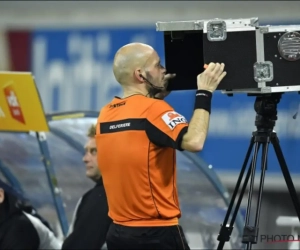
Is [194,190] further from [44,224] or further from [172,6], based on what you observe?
[172,6]

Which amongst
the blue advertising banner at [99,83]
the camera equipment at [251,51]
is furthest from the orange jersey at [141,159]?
the blue advertising banner at [99,83]

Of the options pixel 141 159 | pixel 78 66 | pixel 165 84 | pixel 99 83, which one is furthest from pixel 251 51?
pixel 78 66

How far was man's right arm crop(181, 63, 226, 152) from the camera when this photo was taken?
3711mm

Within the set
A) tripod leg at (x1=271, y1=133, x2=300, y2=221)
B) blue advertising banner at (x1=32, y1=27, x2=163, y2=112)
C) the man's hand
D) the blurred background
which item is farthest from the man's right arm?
blue advertising banner at (x1=32, y1=27, x2=163, y2=112)

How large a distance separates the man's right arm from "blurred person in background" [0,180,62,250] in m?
1.56

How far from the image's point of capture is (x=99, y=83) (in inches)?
329

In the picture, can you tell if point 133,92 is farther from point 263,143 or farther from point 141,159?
point 263,143

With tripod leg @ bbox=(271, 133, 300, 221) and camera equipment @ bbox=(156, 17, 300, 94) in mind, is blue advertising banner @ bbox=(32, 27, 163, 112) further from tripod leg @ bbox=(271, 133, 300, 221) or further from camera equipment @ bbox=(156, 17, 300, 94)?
camera equipment @ bbox=(156, 17, 300, 94)

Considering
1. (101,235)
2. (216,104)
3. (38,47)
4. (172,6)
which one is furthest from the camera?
(38,47)

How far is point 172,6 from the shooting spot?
26.8 feet

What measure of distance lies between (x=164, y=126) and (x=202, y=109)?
0.18m

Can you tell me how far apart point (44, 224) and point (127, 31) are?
11.4 feet

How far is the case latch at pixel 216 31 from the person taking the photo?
3.83 meters

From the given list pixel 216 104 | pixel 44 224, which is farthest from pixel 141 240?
pixel 216 104
